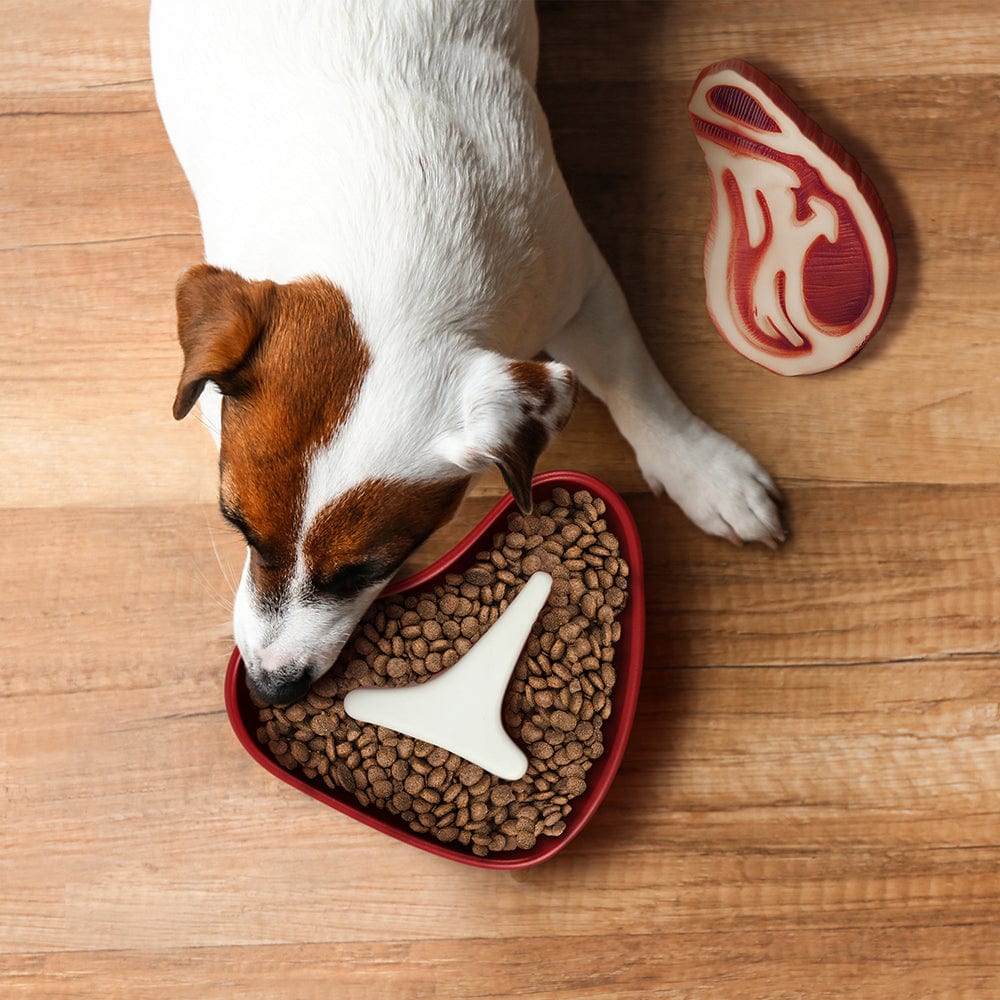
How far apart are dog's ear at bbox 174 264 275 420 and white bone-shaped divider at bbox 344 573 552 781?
58 centimetres

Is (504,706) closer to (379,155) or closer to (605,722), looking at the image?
(605,722)

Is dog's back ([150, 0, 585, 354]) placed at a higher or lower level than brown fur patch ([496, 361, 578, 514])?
higher

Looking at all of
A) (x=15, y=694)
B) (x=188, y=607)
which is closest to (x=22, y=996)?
(x=15, y=694)

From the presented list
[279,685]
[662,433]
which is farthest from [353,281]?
[662,433]

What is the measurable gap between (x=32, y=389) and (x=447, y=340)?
98 centimetres

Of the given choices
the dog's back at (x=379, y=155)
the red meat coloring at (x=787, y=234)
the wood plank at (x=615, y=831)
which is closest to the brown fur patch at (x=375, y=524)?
the dog's back at (x=379, y=155)

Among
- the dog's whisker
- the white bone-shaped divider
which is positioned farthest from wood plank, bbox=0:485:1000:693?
the white bone-shaped divider

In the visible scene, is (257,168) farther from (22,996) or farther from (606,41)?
(22,996)

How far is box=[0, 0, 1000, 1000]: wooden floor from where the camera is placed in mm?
1652

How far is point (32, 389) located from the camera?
1.75 metres

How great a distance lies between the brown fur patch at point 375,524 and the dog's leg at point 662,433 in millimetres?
478

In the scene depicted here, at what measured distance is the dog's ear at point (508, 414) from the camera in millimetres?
1120

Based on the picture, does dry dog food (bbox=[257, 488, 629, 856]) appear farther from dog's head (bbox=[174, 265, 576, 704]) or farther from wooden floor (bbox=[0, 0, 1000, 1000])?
dog's head (bbox=[174, 265, 576, 704])

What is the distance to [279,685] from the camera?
1.36 m
